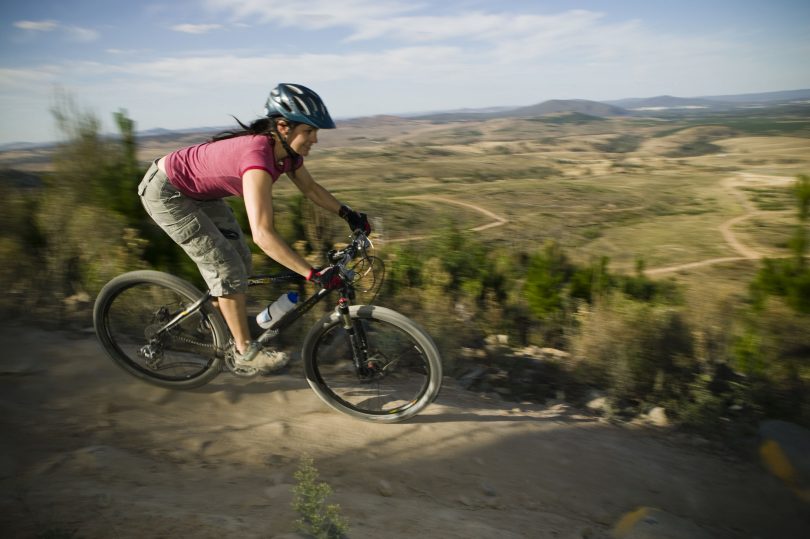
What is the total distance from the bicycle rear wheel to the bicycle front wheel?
2.41 feet

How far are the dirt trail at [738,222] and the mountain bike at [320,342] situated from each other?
14933 mm

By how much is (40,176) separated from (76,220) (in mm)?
1215

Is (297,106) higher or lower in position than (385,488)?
higher

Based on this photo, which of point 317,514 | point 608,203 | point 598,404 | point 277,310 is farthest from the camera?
point 608,203

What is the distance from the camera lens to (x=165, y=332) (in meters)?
3.73

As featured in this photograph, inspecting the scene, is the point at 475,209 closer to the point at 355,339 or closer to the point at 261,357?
the point at 355,339

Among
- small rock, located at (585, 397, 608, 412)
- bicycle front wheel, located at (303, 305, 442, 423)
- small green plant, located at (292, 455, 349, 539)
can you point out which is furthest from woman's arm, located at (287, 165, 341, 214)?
small rock, located at (585, 397, 608, 412)

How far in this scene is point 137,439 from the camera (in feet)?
9.94

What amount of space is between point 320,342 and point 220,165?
136 cm

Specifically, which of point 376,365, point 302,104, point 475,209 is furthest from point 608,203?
point 302,104

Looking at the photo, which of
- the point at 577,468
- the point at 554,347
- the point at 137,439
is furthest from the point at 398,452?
the point at 554,347

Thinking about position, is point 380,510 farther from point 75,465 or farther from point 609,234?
point 609,234

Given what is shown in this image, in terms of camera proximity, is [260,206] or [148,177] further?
[148,177]

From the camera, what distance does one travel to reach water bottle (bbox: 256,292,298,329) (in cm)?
343
